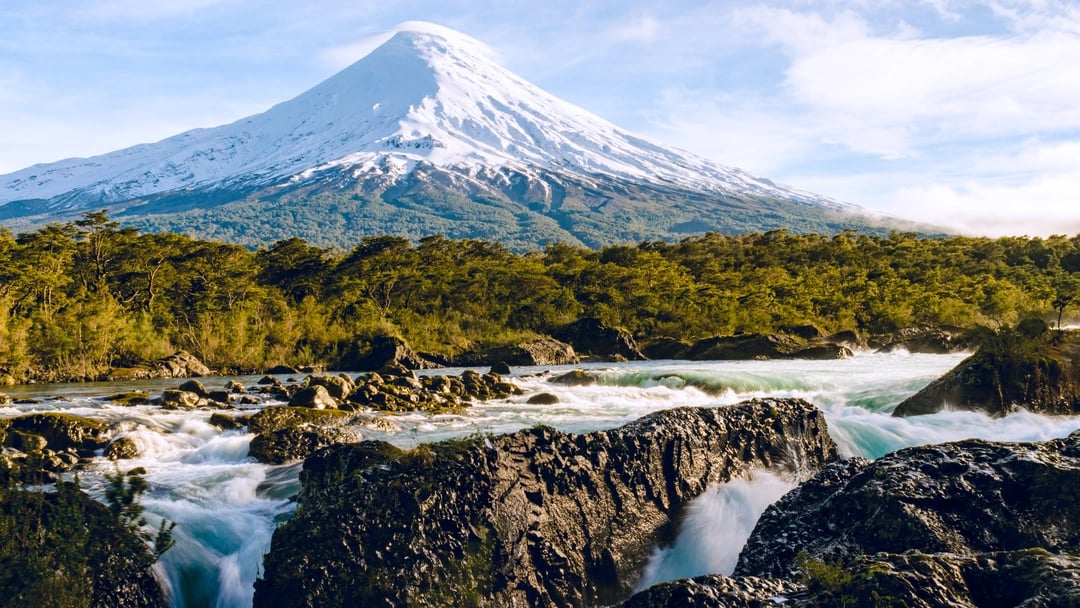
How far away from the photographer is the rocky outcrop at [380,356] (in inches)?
1414

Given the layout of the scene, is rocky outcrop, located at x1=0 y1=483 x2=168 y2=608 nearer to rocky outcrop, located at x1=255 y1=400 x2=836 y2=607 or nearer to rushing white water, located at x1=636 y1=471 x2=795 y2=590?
rocky outcrop, located at x1=255 y1=400 x2=836 y2=607

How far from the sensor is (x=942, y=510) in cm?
541

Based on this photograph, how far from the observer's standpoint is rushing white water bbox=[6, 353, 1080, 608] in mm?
7832

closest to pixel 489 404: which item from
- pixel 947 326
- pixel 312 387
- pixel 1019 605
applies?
pixel 312 387

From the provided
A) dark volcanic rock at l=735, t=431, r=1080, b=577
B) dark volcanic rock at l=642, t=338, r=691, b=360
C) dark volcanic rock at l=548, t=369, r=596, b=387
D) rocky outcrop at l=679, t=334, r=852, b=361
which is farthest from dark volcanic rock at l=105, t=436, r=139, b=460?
dark volcanic rock at l=642, t=338, r=691, b=360

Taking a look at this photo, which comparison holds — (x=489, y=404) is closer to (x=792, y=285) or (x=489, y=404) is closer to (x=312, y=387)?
(x=312, y=387)

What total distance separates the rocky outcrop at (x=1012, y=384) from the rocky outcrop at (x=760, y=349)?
2081 centimetres

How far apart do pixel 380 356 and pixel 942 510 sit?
32528mm

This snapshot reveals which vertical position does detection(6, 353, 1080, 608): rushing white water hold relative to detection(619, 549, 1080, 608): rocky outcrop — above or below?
below

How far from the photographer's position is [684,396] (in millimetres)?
22906

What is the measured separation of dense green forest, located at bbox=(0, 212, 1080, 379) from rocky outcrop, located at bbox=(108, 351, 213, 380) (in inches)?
32.3

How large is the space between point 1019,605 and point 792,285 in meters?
49.1

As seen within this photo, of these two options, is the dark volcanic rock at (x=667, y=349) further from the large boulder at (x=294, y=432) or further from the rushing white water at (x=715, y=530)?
the rushing white water at (x=715, y=530)

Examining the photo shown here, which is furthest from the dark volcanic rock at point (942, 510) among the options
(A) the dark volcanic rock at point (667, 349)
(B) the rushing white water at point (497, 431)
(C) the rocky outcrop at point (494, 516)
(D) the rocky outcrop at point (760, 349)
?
(A) the dark volcanic rock at point (667, 349)
